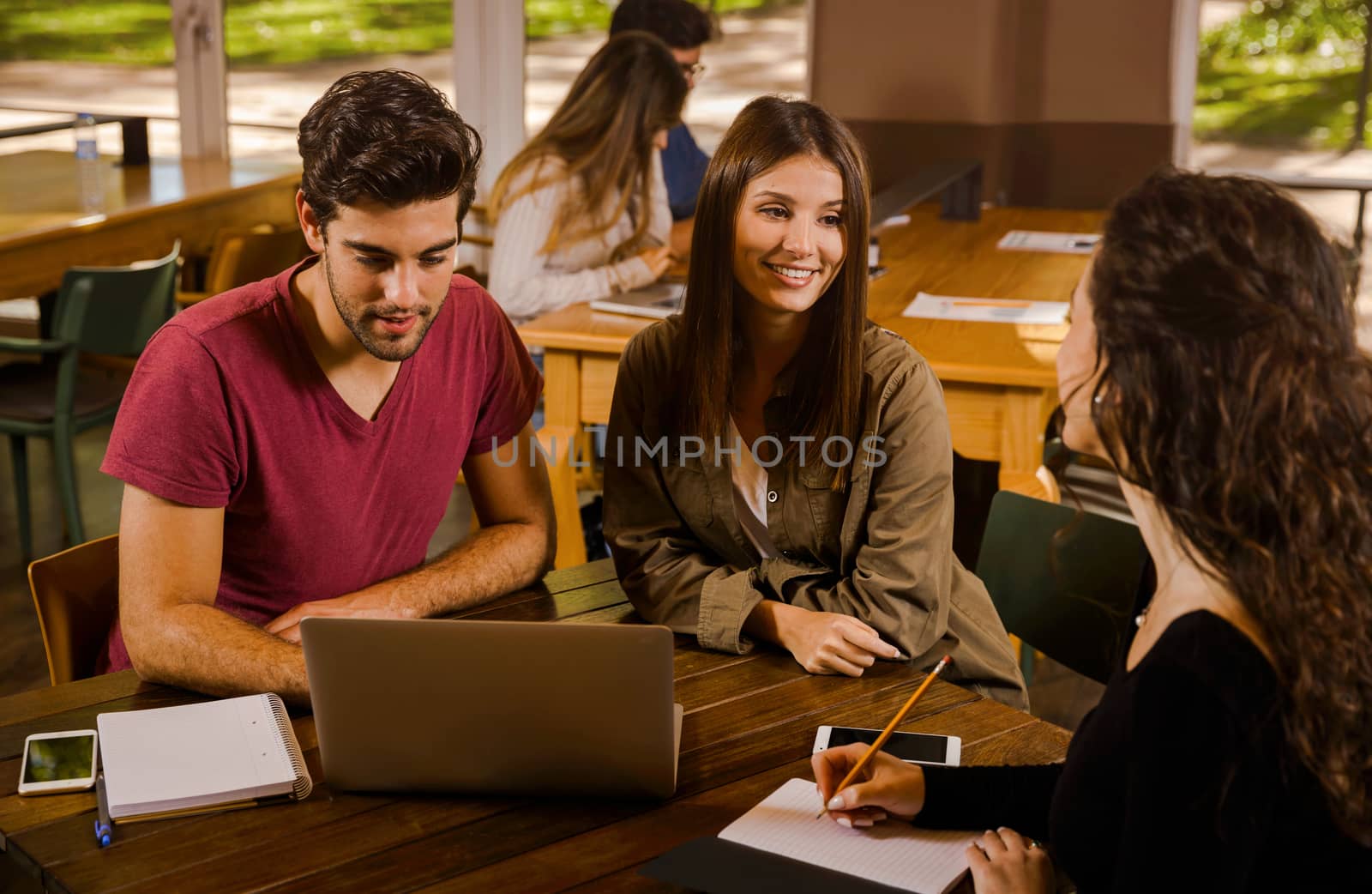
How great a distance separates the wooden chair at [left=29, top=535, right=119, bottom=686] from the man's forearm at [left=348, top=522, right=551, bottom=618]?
352 millimetres

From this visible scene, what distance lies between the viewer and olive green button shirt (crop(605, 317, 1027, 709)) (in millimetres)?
1801

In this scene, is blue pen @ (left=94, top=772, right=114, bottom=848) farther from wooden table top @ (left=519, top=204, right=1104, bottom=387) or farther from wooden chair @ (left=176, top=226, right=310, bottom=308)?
wooden chair @ (left=176, top=226, right=310, bottom=308)

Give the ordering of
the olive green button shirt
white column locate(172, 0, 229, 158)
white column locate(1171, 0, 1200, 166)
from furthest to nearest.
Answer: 1. white column locate(172, 0, 229, 158)
2. white column locate(1171, 0, 1200, 166)
3. the olive green button shirt

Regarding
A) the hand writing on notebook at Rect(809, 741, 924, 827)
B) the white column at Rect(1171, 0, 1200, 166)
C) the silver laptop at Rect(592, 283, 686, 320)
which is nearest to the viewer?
the hand writing on notebook at Rect(809, 741, 924, 827)

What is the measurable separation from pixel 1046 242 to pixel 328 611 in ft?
10.6

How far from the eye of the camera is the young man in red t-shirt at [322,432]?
5.56 ft

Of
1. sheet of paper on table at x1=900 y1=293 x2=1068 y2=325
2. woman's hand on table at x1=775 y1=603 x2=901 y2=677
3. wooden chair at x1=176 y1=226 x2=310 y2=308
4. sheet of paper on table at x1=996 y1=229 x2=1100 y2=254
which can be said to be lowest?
woman's hand on table at x1=775 y1=603 x2=901 y2=677

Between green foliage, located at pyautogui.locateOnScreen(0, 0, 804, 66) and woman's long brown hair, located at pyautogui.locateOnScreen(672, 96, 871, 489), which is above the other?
green foliage, located at pyautogui.locateOnScreen(0, 0, 804, 66)

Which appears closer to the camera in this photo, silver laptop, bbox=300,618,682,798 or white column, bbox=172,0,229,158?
silver laptop, bbox=300,618,682,798

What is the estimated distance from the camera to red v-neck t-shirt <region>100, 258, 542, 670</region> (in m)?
1.72

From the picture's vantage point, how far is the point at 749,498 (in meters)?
1.94

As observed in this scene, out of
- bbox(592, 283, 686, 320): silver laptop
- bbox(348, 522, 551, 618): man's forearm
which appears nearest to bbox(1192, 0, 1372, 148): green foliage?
bbox(592, 283, 686, 320): silver laptop

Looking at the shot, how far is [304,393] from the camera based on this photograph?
182 cm

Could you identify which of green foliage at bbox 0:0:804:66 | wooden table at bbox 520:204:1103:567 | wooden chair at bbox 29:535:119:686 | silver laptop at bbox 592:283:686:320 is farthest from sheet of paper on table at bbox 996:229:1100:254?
wooden chair at bbox 29:535:119:686
